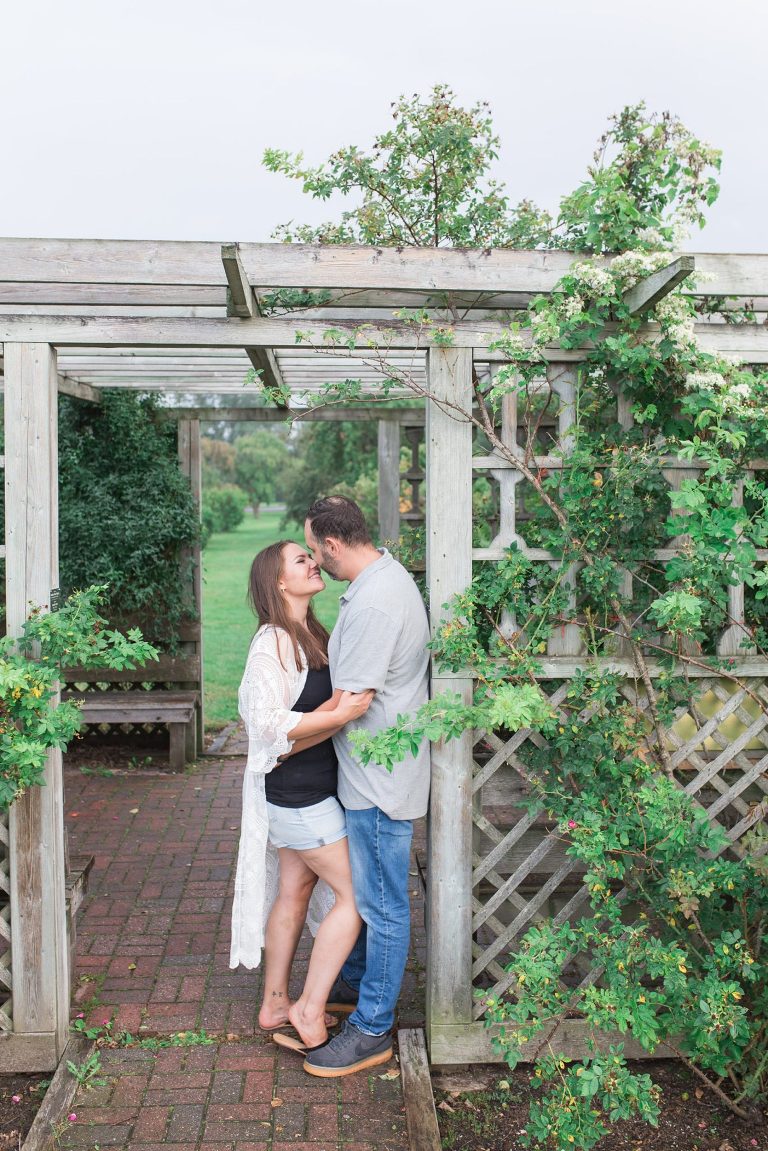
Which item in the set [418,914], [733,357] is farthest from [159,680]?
[733,357]

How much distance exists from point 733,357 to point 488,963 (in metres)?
2.25

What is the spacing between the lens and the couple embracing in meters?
2.97

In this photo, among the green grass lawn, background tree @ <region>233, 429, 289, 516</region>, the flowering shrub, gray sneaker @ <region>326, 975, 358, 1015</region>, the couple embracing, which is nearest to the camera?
the flowering shrub

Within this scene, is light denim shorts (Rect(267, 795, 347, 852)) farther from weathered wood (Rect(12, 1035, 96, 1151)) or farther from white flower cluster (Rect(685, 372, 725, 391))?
white flower cluster (Rect(685, 372, 725, 391))

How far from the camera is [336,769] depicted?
3.21 m

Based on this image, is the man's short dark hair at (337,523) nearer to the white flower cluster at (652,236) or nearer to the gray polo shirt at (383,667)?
the gray polo shirt at (383,667)

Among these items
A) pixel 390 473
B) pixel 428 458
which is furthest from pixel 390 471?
pixel 428 458

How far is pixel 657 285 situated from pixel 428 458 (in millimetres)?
921

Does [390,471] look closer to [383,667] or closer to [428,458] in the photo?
[428,458]

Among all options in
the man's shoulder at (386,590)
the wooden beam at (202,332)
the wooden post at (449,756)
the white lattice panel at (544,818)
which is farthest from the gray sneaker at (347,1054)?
the wooden beam at (202,332)

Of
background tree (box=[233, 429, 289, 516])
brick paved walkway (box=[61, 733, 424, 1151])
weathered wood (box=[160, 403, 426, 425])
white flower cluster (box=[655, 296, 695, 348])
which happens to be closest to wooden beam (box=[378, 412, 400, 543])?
weathered wood (box=[160, 403, 426, 425])

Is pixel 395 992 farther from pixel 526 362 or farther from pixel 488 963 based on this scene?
pixel 526 362

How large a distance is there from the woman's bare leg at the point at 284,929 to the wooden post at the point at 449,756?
47cm

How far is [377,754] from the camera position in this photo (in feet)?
8.36
